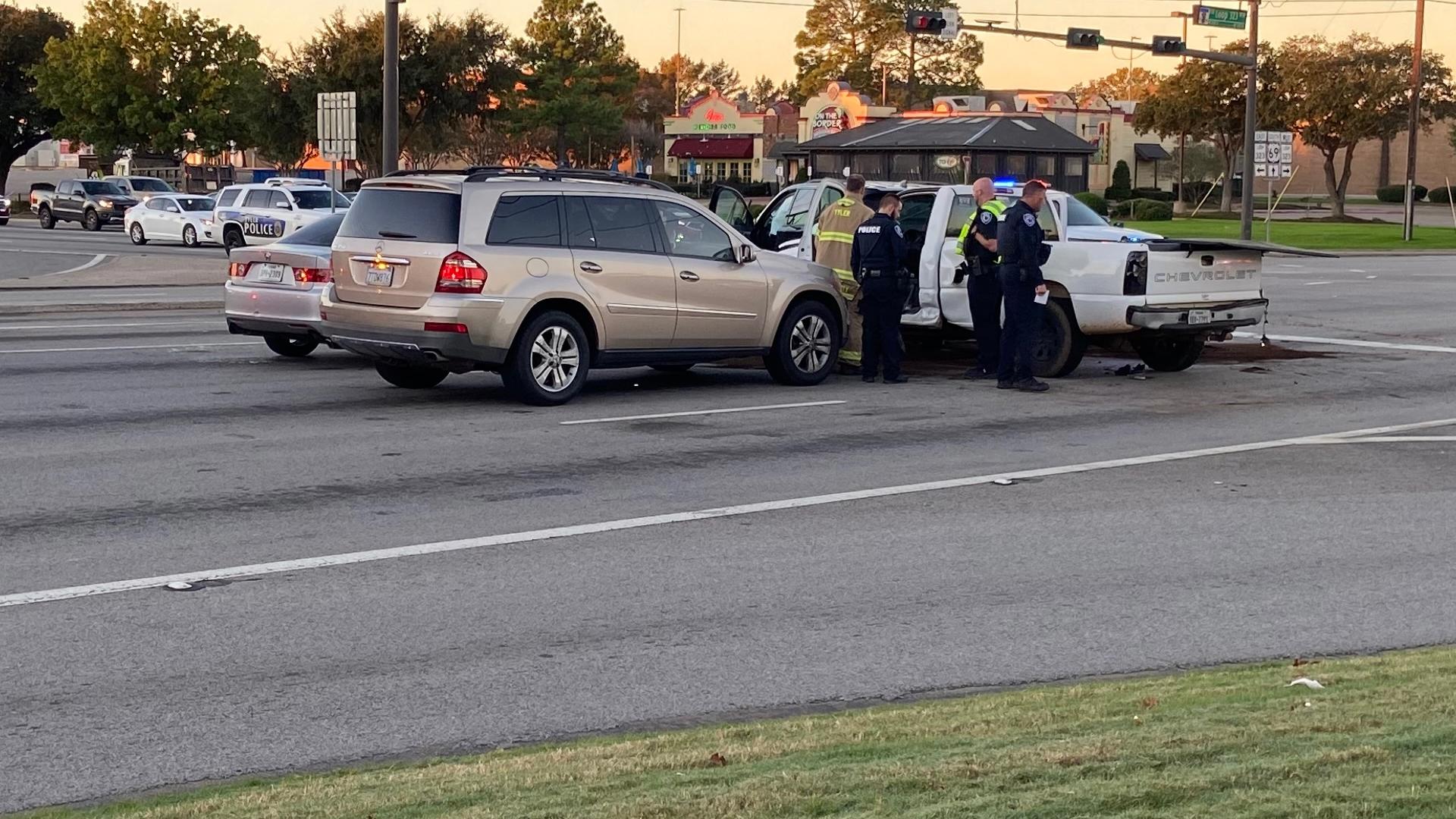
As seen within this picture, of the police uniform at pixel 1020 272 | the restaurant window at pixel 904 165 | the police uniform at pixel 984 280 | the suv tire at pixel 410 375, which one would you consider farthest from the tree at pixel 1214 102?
the suv tire at pixel 410 375

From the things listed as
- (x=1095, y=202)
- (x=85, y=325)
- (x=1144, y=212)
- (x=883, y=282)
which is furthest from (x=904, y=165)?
(x=883, y=282)

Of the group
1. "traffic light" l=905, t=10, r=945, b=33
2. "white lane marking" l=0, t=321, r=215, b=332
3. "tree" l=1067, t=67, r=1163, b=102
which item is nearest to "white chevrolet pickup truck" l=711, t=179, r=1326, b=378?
"white lane marking" l=0, t=321, r=215, b=332

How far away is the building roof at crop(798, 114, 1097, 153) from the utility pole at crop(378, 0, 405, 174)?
45468 millimetres

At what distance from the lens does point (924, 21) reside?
38.2 m

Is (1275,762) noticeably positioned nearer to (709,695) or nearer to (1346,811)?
(1346,811)

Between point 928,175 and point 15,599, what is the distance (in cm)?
6815

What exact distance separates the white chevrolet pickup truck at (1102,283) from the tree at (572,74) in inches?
2901

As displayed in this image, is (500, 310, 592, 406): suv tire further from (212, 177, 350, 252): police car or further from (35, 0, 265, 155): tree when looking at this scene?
(35, 0, 265, 155): tree

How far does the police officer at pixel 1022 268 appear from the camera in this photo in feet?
47.4

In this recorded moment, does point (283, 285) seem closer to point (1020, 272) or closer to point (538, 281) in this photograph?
point (538, 281)

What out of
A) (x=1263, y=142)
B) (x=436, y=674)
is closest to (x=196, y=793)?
(x=436, y=674)

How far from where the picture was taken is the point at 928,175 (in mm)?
73625

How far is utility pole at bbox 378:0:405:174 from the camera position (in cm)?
2598

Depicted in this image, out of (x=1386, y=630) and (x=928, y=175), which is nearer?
(x=1386, y=630)
